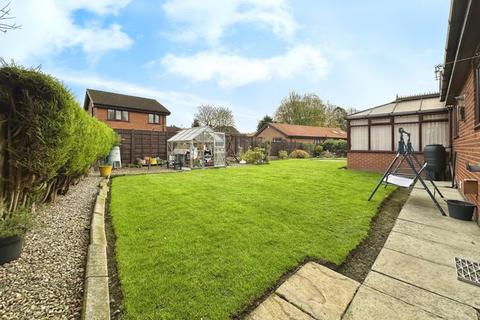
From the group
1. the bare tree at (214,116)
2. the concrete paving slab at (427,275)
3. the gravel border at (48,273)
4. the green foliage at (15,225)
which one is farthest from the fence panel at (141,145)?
the bare tree at (214,116)

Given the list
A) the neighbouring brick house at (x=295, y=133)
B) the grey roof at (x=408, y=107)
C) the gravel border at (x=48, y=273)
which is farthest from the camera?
the neighbouring brick house at (x=295, y=133)

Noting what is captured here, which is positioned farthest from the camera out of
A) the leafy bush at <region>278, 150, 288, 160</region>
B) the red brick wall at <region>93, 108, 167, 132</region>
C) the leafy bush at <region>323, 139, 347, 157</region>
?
the leafy bush at <region>323, 139, 347, 157</region>

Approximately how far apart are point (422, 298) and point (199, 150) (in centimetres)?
1252

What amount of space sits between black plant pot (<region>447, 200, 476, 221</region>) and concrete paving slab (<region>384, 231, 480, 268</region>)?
5.09 feet

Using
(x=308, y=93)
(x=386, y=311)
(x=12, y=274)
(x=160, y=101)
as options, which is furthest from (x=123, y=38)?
(x=308, y=93)

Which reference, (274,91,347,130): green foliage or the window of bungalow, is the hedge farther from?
(274,91,347,130): green foliage

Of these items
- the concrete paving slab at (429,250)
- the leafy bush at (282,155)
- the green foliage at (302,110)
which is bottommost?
the concrete paving slab at (429,250)

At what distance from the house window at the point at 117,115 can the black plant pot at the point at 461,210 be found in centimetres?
2387

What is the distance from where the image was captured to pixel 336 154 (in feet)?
85.8

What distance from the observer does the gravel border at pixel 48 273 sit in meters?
1.89

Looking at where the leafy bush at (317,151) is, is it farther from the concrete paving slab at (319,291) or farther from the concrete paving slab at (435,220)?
the concrete paving slab at (319,291)

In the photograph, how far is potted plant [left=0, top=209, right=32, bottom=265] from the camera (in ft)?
8.11

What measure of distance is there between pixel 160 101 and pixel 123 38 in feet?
60.2

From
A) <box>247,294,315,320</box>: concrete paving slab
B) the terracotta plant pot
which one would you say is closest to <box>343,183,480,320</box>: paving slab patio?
<box>247,294,315,320</box>: concrete paving slab
